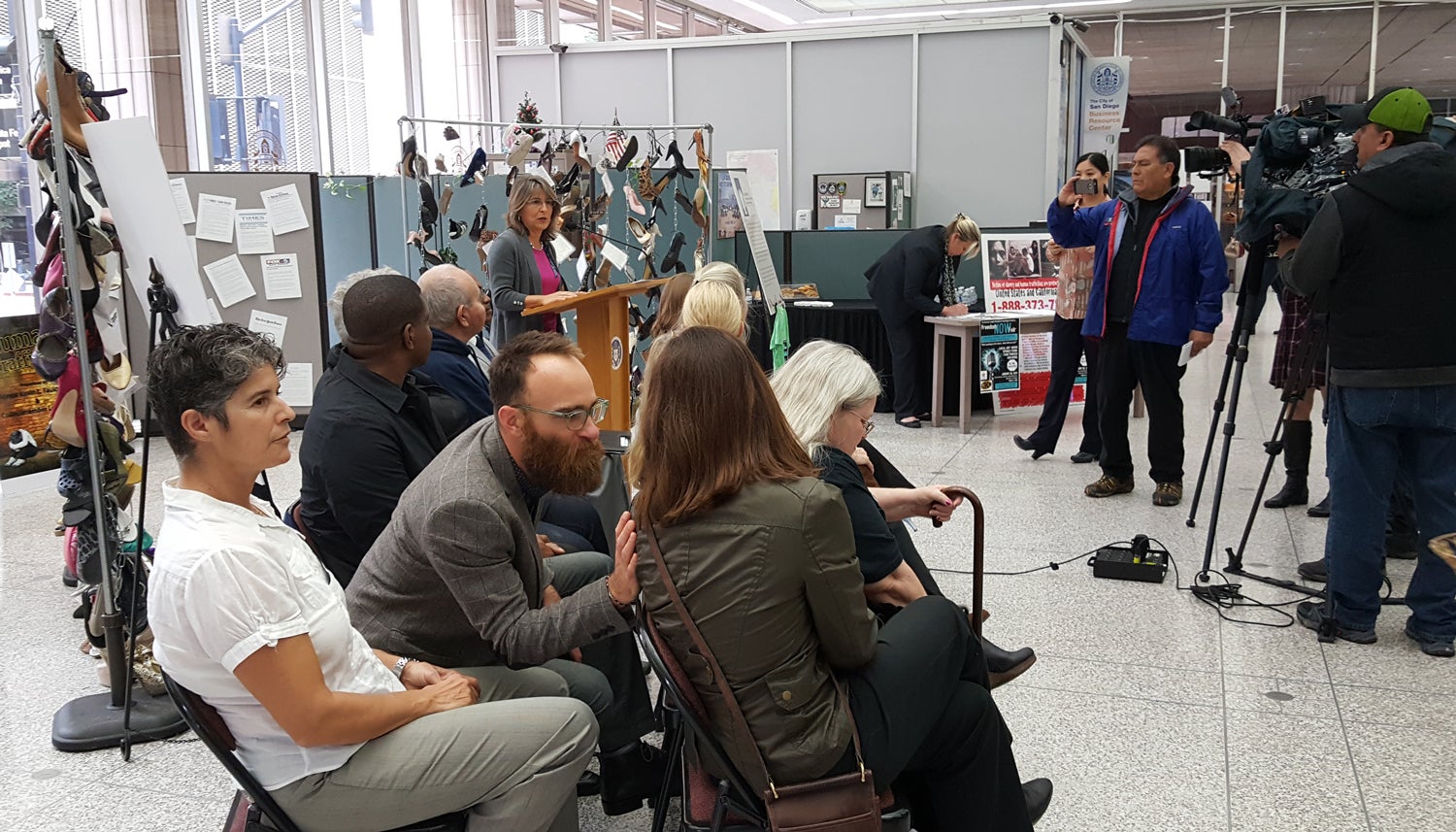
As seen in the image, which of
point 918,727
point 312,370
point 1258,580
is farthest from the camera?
point 312,370

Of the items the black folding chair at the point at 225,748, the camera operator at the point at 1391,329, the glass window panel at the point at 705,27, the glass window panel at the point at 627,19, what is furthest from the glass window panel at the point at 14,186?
the glass window panel at the point at 705,27

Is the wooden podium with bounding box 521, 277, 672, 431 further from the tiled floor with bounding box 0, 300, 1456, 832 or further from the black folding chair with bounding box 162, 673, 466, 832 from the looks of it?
the black folding chair with bounding box 162, 673, 466, 832

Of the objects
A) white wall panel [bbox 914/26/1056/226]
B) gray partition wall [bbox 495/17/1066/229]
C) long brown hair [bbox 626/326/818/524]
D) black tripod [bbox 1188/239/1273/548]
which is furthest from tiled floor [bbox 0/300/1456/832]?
gray partition wall [bbox 495/17/1066/229]

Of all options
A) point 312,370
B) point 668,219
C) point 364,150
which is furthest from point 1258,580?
point 364,150

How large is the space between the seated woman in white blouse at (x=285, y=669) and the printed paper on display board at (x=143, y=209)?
1.27 meters

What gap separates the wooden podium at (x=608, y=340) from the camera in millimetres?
4269

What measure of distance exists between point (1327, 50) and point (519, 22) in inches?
434

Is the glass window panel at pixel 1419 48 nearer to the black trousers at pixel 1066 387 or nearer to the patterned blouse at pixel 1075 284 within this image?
the patterned blouse at pixel 1075 284

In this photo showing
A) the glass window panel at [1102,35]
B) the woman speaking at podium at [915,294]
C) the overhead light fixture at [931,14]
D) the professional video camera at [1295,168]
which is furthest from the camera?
the overhead light fixture at [931,14]

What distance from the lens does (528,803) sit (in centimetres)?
182

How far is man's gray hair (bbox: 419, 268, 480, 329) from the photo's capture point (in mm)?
3473

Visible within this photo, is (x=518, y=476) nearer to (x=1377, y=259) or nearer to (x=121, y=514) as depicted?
(x=121, y=514)

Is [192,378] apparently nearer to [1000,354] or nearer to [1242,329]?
[1242,329]

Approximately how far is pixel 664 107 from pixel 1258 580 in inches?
329
